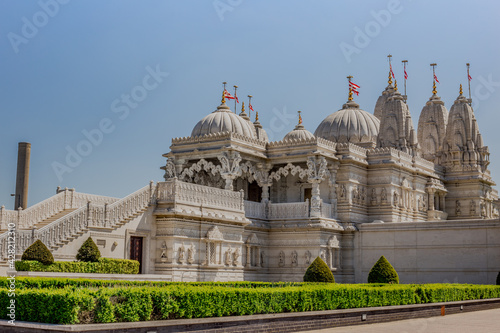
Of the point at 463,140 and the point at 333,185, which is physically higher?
the point at 463,140

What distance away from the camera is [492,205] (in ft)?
171

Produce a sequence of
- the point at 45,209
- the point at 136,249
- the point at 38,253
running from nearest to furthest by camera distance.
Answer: the point at 38,253, the point at 45,209, the point at 136,249

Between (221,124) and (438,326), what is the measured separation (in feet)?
75.7

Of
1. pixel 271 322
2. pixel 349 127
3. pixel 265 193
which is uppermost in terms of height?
pixel 349 127

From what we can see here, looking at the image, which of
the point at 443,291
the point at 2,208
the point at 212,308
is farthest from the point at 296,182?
the point at 212,308

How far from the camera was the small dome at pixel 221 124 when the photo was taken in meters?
39.9

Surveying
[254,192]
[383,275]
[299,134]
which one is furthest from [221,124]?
[383,275]

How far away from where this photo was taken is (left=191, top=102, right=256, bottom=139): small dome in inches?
1570

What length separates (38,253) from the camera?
2202 centimetres

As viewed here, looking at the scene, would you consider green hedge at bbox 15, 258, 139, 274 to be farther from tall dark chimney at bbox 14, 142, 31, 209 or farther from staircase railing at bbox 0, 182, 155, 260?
tall dark chimney at bbox 14, 142, 31, 209

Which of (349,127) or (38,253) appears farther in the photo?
(349,127)

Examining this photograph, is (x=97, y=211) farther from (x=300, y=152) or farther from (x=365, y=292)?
(x=300, y=152)

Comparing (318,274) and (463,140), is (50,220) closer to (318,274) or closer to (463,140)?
(318,274)

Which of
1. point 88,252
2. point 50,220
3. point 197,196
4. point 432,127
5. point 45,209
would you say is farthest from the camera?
point 432,127
